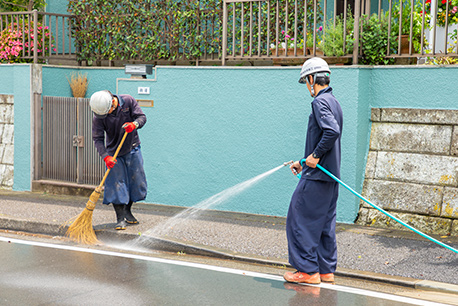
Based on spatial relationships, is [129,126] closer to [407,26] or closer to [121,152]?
[121,152]

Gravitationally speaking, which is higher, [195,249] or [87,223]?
[87,223]

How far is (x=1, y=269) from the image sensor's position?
20.8 ft

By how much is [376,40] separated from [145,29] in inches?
172

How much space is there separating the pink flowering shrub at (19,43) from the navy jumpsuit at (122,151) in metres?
4.35

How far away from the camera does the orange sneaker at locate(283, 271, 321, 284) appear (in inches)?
227

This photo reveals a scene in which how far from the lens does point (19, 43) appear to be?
11.6 meters

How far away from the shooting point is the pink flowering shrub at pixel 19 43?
38.2 feet

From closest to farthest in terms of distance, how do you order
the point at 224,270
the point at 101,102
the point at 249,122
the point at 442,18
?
the point at 224,270
the point at 101,102
the point at 249,122
the point at 442,18

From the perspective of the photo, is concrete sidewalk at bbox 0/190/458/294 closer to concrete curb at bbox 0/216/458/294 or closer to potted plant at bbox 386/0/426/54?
concrete curb at bbox 0/216/458/294

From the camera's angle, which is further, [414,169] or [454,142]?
[414,169]

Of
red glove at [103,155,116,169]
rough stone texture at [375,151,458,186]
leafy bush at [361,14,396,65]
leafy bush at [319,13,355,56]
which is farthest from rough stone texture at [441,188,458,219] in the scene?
red glove at [103,155,116,169]

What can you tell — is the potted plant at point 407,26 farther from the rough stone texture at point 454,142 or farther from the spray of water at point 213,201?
the spray of water at point 213,201

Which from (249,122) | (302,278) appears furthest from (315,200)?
(249,122)

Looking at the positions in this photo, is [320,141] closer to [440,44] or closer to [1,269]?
[1,269]
